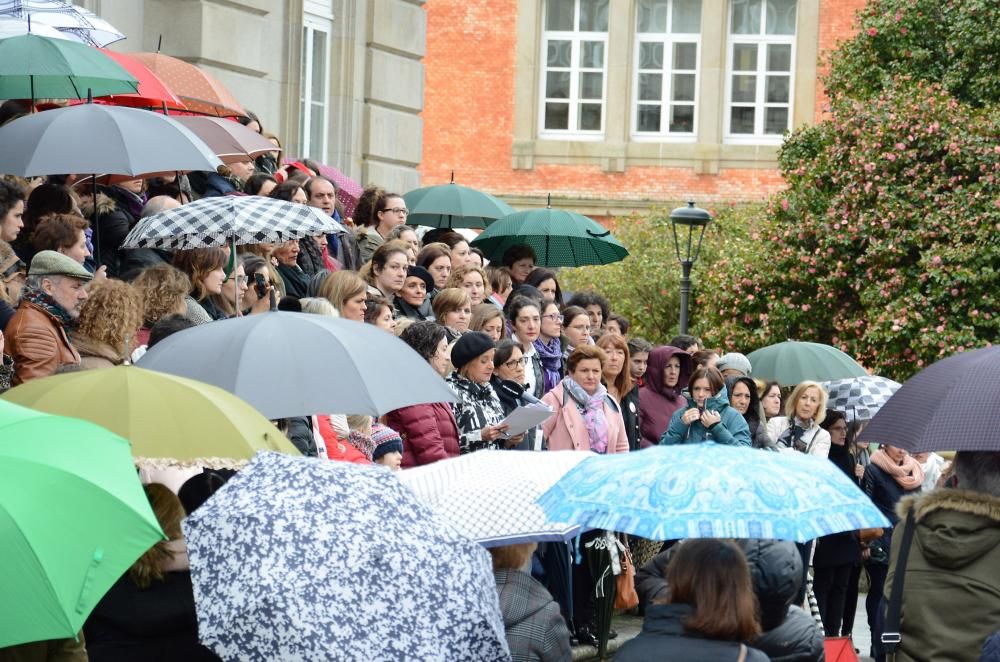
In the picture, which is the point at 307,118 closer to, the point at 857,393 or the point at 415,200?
the point at 415,200

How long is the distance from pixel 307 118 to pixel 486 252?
15.6 ft

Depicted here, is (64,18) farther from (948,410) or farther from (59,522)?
(59,522)

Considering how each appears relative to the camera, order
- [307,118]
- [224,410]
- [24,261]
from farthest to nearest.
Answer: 1. [307,118]
2. [24,261]
3. [224,410]

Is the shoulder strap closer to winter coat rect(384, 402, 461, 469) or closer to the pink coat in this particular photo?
winter coat rect(384, 402, 461, 469)

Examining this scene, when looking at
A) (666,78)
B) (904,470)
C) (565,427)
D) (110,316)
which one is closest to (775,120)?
(666,78)

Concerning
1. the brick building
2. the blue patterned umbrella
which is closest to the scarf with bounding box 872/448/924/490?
the blue patterned umbrella

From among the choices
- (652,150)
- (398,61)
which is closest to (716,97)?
(652,150)

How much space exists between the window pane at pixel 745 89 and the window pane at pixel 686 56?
96 centimetres

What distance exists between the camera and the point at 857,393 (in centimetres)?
1374

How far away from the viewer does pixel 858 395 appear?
13.7 metres

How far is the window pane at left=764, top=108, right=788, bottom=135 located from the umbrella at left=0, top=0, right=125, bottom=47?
76.5 ft

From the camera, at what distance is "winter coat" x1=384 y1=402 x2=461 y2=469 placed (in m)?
9.18

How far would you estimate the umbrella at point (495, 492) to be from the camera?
19.9ft

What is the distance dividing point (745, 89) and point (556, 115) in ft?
12.6
